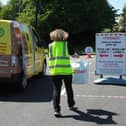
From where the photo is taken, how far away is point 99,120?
9.23 metres

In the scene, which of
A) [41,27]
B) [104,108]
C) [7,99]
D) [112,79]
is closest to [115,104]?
[104,108]

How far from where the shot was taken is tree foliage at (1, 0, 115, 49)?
64500 millimetres

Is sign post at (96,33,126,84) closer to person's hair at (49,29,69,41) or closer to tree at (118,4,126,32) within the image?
person's hair at (49,29,69,41)

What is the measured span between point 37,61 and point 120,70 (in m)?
2.73

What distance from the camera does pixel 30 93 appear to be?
13.1 m

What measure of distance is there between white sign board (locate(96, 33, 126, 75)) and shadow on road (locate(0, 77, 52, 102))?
6.21 ft

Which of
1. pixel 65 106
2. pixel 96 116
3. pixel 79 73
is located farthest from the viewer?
pixel 79 73

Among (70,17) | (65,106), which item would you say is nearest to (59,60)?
(65,106)

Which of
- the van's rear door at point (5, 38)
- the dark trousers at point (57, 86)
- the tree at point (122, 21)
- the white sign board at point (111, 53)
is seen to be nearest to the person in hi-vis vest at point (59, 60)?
the dark trousers at point (57, 86)

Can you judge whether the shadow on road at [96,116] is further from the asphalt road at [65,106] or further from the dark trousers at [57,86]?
the dark trousers at [57,86]

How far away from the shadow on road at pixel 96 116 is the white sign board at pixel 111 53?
225 inches

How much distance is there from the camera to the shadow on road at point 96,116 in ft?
30.0

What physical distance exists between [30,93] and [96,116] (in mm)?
3855

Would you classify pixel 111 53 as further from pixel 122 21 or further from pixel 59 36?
pixel 122 21
